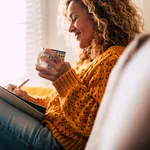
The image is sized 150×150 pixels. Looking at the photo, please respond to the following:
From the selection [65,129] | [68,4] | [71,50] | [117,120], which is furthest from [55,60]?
[71,50]

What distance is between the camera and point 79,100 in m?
1.09

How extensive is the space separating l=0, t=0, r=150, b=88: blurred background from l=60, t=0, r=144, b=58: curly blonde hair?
39.7 inches

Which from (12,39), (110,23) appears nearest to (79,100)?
(110,23)

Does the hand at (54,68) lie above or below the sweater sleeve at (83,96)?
above

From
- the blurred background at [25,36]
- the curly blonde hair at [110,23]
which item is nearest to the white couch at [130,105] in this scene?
the curly blonde hair at [110,23]

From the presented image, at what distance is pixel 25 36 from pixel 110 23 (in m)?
1.17

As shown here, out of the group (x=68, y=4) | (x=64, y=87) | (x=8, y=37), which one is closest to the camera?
(x=64, y=87)

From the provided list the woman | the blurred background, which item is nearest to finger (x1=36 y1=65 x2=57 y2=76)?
the woman

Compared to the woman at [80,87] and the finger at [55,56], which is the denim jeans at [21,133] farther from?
the finger at [55,56]

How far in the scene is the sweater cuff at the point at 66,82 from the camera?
3.64ft

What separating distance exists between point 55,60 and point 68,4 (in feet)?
1.20

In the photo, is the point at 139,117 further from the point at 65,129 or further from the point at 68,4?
the point at 68,4

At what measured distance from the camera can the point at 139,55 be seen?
0.30 metres

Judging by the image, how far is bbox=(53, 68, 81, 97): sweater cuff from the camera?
111 cm
